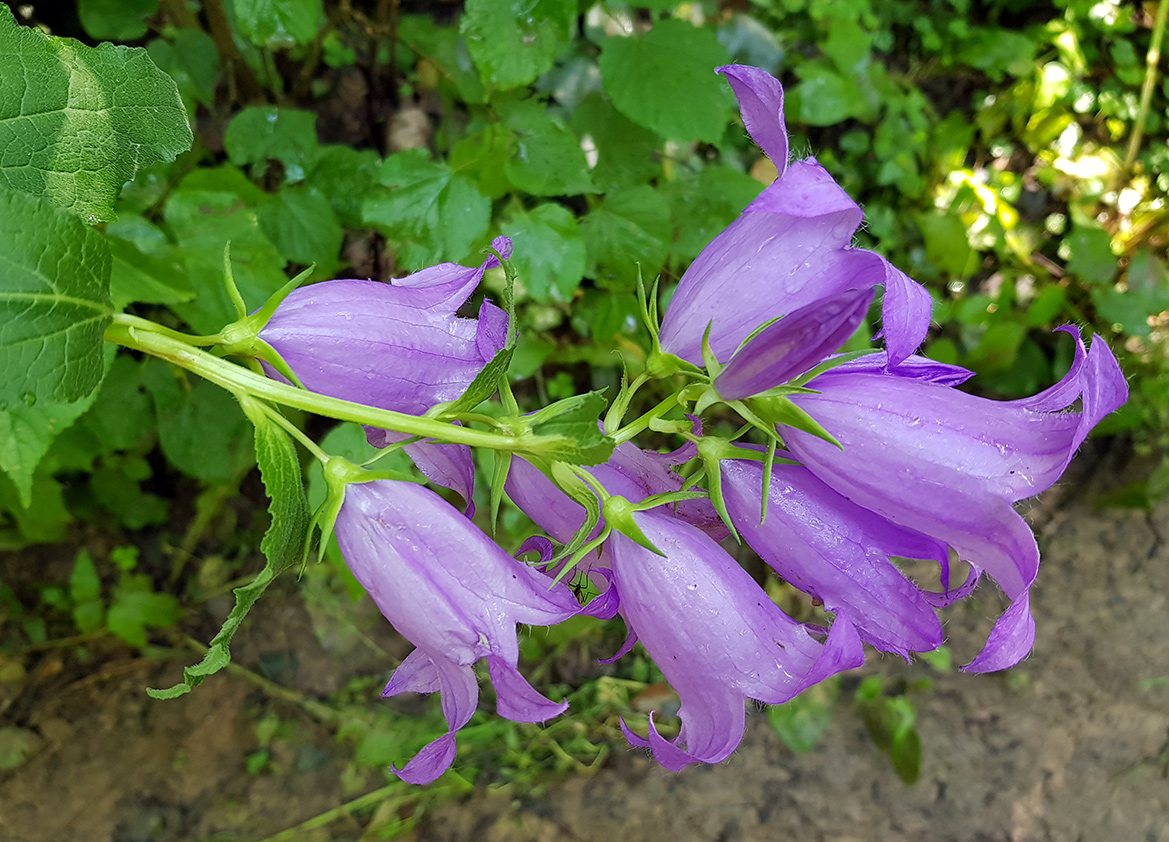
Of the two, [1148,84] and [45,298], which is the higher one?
[45,298]

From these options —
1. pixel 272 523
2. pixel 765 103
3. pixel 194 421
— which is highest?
pixel 765 103

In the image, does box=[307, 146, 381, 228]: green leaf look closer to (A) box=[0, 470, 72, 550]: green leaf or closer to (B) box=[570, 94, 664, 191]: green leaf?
(B) box=[570, 94, 664, 191]: green leaf

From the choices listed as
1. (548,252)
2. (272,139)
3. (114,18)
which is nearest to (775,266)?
(548,252)

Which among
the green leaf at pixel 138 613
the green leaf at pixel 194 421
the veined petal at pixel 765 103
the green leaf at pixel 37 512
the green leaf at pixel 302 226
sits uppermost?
the veined petal at pixel 765 103

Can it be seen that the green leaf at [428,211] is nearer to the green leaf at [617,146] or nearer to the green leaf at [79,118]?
the green leaf at [617,146]

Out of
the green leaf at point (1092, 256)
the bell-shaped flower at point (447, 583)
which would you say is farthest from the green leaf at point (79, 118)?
the green leaf at point (1092, 256)

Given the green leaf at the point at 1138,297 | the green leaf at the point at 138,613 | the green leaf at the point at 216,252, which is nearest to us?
the green leaf at the point at 216,252

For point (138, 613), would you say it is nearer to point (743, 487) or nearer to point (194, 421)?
point (194, 421)

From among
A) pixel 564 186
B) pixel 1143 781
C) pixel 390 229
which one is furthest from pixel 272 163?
pixel 1143 781

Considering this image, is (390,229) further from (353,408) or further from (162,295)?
(353,408)
